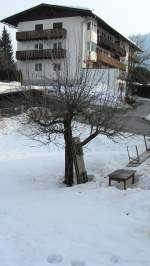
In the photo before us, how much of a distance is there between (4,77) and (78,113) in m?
34.7

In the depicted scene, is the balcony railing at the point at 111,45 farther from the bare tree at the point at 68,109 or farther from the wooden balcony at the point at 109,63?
the bare tree at the point at 68,109

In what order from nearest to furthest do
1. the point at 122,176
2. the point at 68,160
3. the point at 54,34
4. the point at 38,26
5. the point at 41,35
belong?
the point at 122,176 < the point at 68,160 < the point at 54,34 < the point at 41,35 < the point at 38,26

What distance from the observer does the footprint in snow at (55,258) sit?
583 centimetres

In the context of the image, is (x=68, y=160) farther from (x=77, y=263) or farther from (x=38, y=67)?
(x=38, y=67)

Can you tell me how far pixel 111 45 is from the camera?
186 feet

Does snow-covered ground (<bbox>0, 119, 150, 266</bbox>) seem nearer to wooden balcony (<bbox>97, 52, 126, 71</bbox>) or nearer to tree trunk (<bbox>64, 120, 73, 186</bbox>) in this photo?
tree trunk (<bbox>64, 120, 73, 186</bbox>)

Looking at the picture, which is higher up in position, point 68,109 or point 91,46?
point 91,46

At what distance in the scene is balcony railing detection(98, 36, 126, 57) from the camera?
2121 inches

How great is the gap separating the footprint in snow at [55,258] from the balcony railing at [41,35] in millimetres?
43150

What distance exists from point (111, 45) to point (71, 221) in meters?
50.7

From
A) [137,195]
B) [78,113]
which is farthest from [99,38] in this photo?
[137,195]

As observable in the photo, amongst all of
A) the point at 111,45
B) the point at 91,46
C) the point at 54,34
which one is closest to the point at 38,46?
the point at 54,34

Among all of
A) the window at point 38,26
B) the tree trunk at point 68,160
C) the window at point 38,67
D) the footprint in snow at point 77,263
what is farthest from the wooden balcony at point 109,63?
the footprint in snow at point 77,263

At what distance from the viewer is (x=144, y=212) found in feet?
26.2
